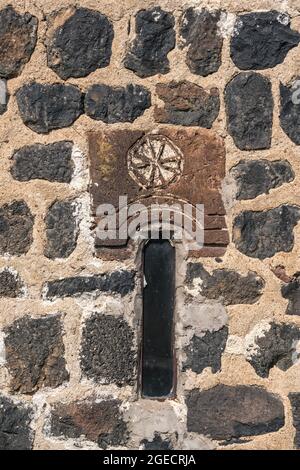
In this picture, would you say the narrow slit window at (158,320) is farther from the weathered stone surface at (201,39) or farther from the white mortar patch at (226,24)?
the white mortar patch at (226,24)

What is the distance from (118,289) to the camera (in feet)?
7.68

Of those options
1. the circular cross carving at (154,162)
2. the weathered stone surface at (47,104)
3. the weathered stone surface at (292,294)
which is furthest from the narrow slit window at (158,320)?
the weathered stone surface at (47,104)

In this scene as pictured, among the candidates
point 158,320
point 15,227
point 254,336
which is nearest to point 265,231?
point 254,336

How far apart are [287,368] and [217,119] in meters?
0.85

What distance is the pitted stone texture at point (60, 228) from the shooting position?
2309 mm

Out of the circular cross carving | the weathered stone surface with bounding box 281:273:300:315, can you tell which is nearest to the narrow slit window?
the circular cross carving

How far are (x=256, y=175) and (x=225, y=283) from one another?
0.37m

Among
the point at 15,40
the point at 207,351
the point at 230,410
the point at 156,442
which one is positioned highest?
the point at 15,40

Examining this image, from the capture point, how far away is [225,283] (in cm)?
236

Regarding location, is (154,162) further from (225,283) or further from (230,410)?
(230,410)

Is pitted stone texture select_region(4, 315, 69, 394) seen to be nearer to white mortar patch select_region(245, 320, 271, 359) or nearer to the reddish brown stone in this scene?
the reddish brown stone

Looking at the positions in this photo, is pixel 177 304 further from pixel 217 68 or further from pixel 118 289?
pixel 217 68

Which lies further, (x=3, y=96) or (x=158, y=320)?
(x=158, y=320)

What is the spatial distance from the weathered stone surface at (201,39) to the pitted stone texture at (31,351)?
3.05 ft
